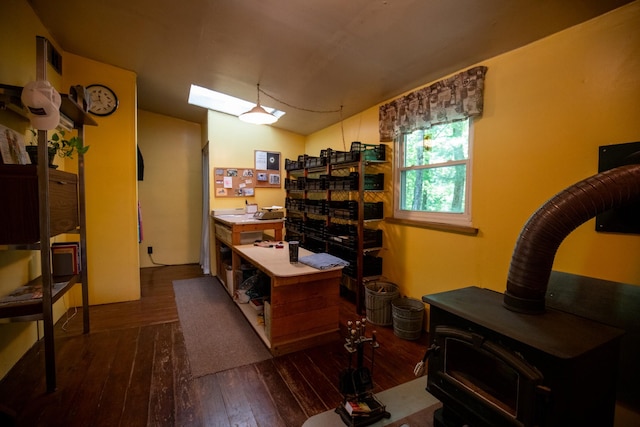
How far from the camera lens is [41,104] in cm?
159

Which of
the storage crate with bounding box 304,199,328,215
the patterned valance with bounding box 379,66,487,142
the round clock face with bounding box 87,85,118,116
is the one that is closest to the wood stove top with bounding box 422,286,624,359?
the patterned valance with bounding box 379,66,487,142

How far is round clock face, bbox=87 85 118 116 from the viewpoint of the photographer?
10.1ft

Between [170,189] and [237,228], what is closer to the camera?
[237,228]

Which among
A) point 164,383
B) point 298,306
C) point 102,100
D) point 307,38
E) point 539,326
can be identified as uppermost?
point 307,38

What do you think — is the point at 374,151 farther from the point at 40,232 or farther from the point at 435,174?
the point at 40,232

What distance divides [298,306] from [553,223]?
1.70m

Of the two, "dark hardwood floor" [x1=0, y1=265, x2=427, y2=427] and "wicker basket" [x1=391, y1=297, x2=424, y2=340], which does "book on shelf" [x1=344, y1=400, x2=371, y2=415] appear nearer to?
"dark hardwood floor" [x1=0, y1=265, x2=427, y2=427]

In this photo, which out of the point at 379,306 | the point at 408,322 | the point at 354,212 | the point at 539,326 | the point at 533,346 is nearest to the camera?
the point at 533,346

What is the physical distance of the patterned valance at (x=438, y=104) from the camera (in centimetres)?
205

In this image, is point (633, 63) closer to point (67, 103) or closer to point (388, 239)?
point (388, 239)

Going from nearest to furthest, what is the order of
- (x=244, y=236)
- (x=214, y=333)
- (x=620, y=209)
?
1. (x=620, y=209)
2. (x=214, y=333)
3. (x=244, y=236)

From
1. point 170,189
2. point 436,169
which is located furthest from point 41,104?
point 170,189

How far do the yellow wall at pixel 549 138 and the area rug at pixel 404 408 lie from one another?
91cm

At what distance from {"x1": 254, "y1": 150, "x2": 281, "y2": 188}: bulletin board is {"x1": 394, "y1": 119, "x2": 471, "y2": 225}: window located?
89.4 inches
